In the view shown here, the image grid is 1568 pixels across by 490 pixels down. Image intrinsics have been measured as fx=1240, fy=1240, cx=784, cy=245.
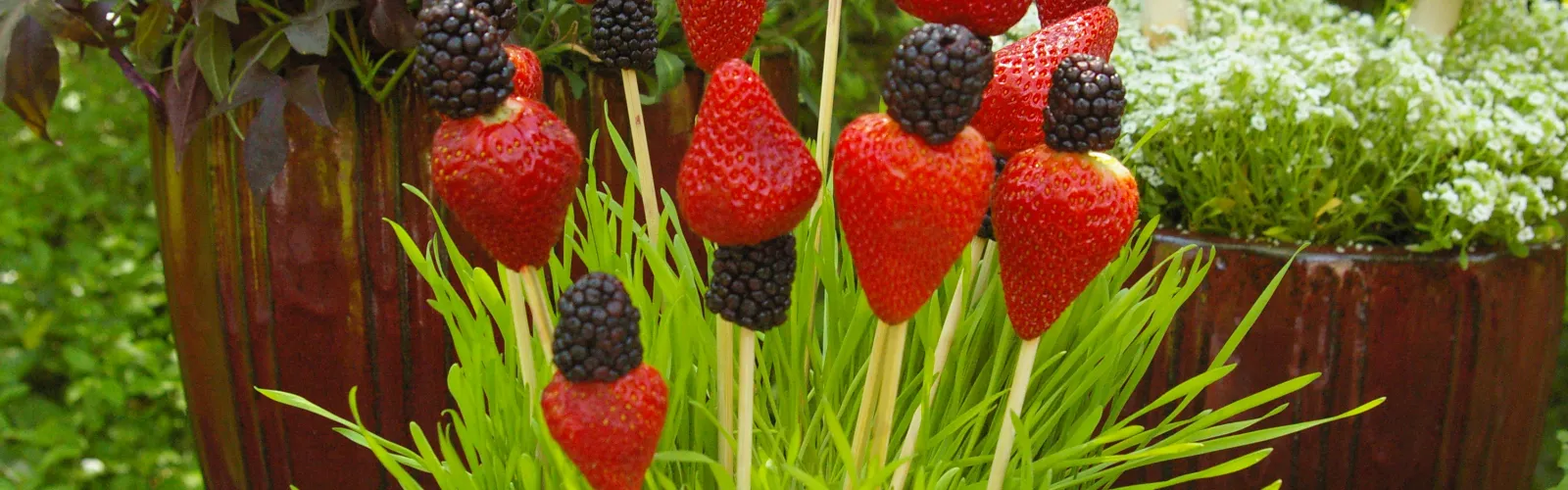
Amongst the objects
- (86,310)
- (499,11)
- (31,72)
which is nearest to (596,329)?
(499,11)

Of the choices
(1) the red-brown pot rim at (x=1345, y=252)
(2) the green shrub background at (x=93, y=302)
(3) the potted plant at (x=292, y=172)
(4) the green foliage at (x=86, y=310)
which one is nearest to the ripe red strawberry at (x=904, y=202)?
(3) the potted plant at (x=292, y=172)

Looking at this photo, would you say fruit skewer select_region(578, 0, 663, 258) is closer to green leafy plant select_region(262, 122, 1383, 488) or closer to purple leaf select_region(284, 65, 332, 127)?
green leafy plant select_region(262, 122, 1383, 488)

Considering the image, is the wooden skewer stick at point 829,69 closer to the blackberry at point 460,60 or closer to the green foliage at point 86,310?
the blackberry at point 460,60

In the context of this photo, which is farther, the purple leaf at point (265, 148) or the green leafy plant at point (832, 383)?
the purple leaf at point (265, 148)

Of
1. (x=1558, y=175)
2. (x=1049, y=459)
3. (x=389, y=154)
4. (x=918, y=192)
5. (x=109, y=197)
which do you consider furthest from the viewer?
(x=109, y=197)

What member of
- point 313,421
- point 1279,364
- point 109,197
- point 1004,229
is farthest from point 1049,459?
point 109,197

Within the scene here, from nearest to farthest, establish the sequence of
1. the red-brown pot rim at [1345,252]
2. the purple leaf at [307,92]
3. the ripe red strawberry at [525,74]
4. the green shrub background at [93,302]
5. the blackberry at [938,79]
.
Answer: the blackberry at [938,79]
the ripe red strawberry at [525,74]
the purple leaf at [307,92]
the red-brown pot rim at [1345,252]
the green shrub background at [93,302]

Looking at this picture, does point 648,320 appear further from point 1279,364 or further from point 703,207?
point 1279,364
